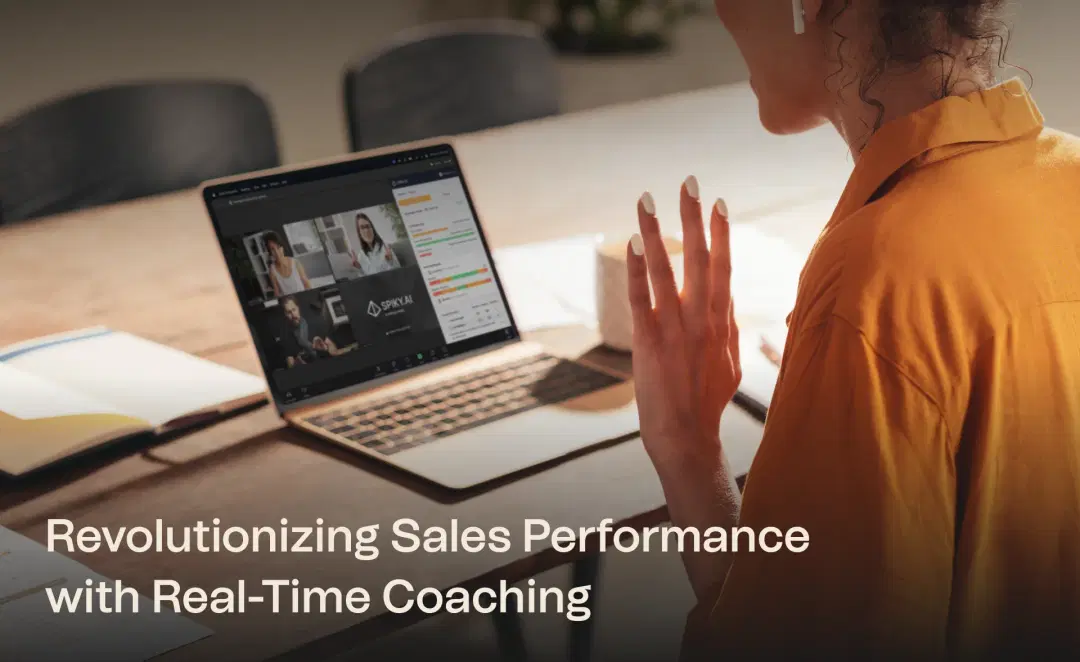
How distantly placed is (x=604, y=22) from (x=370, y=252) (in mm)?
3560

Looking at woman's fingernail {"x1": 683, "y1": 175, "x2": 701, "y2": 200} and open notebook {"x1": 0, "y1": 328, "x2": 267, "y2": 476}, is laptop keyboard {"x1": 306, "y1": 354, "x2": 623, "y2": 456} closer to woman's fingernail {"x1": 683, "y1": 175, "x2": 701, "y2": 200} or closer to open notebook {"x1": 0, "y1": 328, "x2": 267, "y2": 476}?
open notebook {"x1": 0, "y1": 328, "x2": 267, "y2": 476}

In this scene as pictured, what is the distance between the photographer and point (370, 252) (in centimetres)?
122

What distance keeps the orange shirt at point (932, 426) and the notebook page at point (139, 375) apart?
23.5 inches

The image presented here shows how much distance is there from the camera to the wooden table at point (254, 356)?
0.89m

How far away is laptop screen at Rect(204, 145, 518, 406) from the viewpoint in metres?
1.16

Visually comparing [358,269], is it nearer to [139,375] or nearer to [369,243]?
[369,243]

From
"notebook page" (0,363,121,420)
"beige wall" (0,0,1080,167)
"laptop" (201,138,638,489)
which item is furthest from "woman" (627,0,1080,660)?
"beige wall" (0,0,1080,167)

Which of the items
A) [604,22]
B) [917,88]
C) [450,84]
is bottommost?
[917,88]

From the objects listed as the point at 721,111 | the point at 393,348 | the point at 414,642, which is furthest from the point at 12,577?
the point at 721,111

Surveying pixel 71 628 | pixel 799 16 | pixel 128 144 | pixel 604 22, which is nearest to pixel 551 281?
pixel 799 16

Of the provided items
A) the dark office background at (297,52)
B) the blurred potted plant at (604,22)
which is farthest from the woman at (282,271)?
the blurred potted plant at (604,22)

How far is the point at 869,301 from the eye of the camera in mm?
724

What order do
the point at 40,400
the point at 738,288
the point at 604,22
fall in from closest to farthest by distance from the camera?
the point at 40,400 < the point at 738,288 < the point at 604,22

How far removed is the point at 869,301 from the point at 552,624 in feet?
4.60
